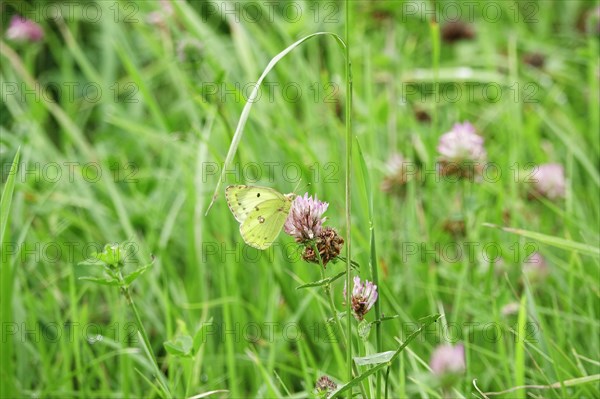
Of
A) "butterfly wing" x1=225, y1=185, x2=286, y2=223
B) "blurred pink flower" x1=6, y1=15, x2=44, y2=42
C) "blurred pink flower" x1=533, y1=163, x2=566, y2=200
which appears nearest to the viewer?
"butterfly wing" x1=225, y1=185, x2=286, y2=223

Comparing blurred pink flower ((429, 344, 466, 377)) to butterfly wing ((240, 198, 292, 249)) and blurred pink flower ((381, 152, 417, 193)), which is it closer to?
butterfly wing ((240, 198, 292, 249))

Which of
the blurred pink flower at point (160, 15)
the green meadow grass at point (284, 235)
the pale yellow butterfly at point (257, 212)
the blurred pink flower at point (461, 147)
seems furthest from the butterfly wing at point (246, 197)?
the blurred pink flower at point (160, 15)

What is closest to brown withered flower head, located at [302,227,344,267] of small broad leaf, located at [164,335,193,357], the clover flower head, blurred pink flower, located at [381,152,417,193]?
A: the clover flower head

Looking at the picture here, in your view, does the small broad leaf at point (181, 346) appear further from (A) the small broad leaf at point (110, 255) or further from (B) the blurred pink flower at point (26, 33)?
(B) the blurred pink flower at point (26, 33)

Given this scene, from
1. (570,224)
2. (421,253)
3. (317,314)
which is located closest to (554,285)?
(570,224)

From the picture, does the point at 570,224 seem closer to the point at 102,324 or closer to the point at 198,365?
the point at 198,365

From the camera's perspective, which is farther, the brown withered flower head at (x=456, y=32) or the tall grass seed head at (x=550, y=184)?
the brown withered flower head at (x=456, y=32)
